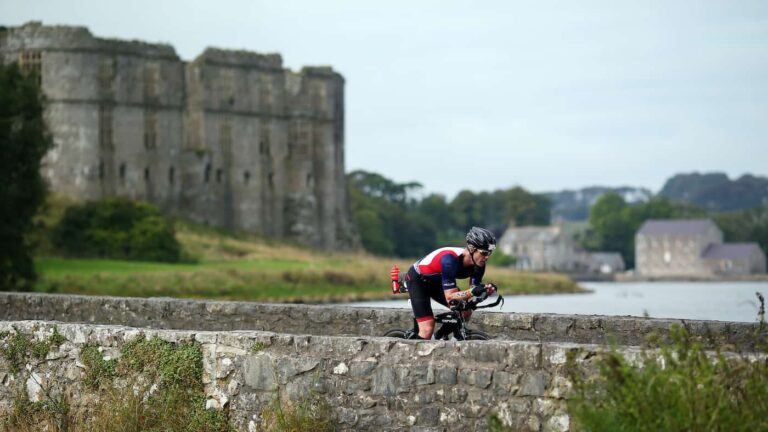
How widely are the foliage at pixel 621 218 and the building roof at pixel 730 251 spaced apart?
50.7 ft

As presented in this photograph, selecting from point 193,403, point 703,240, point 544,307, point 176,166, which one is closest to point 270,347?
point 193,403

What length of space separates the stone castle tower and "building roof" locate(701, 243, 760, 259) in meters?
78.8

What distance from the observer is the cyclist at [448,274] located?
11.7 metres

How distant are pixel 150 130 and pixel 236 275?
69.7 ft

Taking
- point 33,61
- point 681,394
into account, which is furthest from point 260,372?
point 33,61

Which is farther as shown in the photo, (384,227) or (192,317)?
(384,227)

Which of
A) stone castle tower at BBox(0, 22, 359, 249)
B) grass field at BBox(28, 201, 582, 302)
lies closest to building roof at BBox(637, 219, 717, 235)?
stone castle tower at BBox(0, 22, 359, 249)

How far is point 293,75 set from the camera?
90.2m

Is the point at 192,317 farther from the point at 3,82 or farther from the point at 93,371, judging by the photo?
the point at 3,82

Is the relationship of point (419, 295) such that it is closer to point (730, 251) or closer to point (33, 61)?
point (33, 61)

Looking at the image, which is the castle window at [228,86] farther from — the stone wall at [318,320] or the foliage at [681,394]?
the foliage at [681,394]

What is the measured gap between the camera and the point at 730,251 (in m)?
162

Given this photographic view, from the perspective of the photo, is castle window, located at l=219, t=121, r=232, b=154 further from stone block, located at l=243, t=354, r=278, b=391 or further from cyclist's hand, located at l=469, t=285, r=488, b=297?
stone block, located at l=243, t=354, r=278, b=391

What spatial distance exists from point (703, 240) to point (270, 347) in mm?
155658
